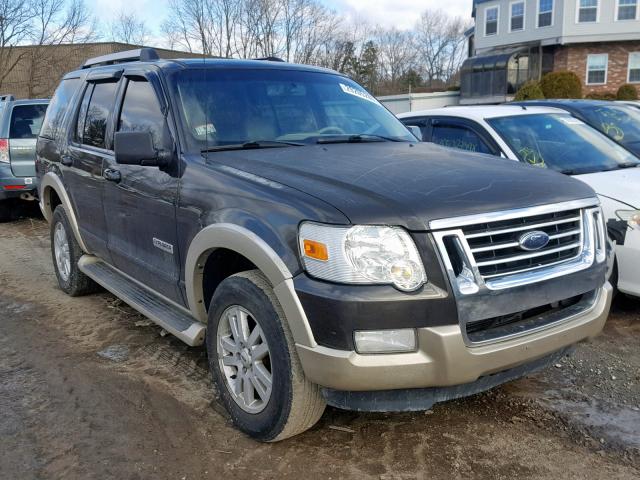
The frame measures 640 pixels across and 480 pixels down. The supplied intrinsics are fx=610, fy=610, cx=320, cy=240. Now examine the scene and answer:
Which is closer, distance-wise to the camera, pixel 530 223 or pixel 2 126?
pixel 530 223

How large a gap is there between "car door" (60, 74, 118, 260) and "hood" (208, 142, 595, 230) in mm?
1484

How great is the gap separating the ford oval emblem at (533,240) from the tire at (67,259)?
400cm

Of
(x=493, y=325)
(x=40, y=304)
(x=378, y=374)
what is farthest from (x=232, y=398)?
(x=40, y=304)

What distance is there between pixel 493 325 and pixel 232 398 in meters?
1.42

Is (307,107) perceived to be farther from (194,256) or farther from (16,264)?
(16,264)

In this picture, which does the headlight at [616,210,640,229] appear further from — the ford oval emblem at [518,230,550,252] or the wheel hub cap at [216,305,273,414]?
the wheel hub cap at [216,305,273,414]

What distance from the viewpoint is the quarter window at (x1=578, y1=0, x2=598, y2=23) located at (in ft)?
97.2

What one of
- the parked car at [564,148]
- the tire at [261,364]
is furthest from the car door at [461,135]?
the tire at [261,364]

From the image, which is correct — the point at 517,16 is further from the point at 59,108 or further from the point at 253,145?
the point at 253,145

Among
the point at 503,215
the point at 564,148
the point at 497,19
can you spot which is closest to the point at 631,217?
the point at 564,148

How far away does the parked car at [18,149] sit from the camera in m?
9.60

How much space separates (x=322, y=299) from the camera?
8.50 feet

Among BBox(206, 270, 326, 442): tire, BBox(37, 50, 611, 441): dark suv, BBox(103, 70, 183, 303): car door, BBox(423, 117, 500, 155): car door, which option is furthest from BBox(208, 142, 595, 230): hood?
BBox(423, 117, 500, 155): car door

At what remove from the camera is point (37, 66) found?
28281 millimetres
